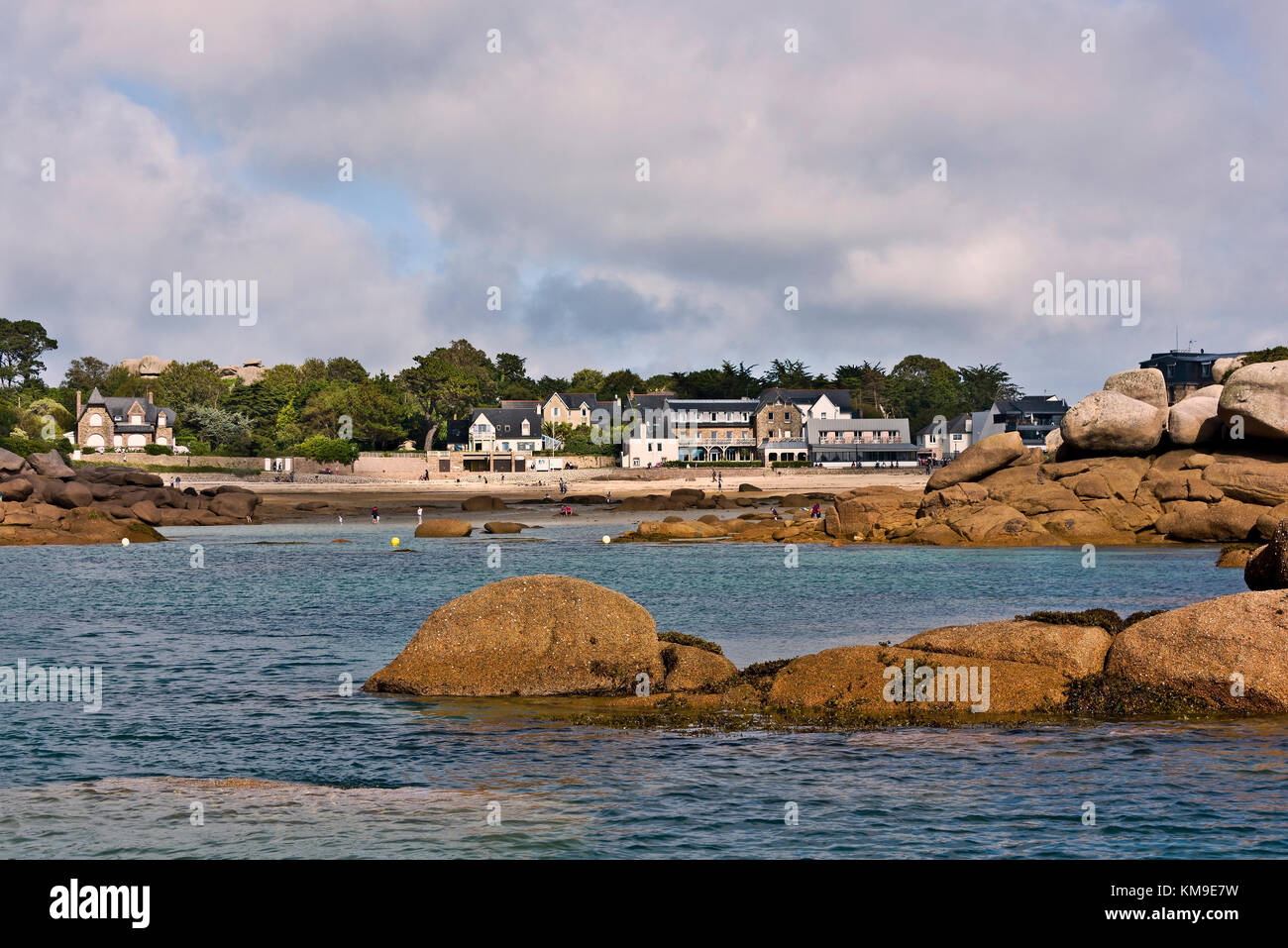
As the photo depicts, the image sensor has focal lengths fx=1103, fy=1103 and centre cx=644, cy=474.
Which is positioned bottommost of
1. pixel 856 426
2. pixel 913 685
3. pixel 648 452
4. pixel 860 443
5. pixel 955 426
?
→ pixel 913 685

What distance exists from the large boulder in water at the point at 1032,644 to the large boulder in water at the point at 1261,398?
35.2 metres

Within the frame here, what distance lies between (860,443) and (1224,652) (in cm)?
12836

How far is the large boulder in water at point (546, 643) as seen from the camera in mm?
17281

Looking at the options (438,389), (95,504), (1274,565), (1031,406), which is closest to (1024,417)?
(1031,406)

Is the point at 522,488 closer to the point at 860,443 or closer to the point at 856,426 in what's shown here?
the point at 860,443

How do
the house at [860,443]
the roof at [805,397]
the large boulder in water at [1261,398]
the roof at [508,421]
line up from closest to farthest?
1. the large boulder in water at [1261,398]
2. the house at [860,443]
3. the roof at [508,421]
4. the roof at [805,397]

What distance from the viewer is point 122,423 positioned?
14962 centimetres

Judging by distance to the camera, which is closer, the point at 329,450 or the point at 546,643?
the point at 546,643

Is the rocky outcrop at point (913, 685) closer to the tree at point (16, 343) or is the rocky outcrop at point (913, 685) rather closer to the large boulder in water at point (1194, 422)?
the large boulder in water at point (1194, 422)

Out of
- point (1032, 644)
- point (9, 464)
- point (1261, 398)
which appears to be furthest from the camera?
point (9, 464)

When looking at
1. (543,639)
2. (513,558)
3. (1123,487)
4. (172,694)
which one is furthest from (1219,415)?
(172,694)

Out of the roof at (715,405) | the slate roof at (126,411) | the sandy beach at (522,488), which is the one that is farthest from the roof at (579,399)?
the slate roof at (126,411)

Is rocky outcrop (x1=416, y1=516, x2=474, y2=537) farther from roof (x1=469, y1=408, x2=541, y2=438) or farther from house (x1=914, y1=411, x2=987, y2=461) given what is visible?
house (x1=914, y1=411, x2=987, y2=461)

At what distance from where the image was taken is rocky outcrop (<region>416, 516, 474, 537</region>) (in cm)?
6200
